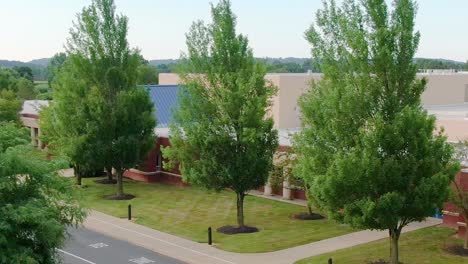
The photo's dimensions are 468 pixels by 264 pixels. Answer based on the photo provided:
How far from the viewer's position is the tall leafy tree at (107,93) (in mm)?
37375

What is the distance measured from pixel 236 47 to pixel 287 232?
894 centimetres

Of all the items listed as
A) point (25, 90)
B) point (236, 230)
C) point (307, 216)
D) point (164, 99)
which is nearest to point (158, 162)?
point (164, 99)

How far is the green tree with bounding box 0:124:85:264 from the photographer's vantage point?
1380cm

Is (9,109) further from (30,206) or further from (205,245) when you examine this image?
(30,206)

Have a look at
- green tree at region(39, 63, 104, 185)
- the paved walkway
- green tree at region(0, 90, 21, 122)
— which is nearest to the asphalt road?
the paved walkway

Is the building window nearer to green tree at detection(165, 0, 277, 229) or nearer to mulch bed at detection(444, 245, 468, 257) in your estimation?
green tree at detection(165, 0, 277, 229)

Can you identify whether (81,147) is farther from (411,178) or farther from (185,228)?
(411,178)

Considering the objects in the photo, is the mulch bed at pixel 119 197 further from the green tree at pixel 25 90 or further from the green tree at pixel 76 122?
the green tree at pixel 25 90

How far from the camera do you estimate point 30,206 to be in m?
14.1

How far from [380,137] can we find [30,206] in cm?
1107

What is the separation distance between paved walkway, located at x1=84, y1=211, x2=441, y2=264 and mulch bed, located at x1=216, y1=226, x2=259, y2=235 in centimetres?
216

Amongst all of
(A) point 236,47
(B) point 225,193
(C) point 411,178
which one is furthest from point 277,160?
(C) point 411,178

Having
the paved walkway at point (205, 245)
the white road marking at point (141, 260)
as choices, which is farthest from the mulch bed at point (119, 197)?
the white road marking at point (141, 260)

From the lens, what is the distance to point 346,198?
20.7m
